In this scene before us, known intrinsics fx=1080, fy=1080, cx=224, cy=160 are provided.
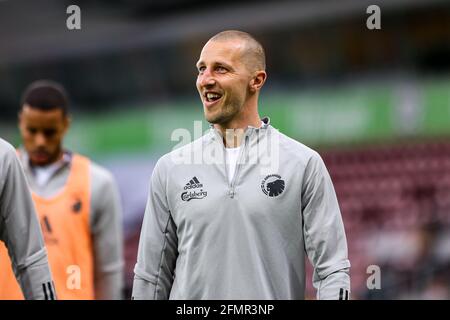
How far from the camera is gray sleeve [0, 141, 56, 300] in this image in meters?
→ 4.54

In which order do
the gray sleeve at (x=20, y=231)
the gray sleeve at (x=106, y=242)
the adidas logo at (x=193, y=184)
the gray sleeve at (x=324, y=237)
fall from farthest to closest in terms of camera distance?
the gray sleeve at (x=106, y=242) < the gray sleeve at (x=20, y=231) < the adidas logo at (x=193, y=184) < the gray sleeve at (x=324, y=237)

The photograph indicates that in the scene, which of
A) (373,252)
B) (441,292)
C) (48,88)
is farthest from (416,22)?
(48,88)

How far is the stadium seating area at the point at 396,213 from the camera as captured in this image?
14922 mm

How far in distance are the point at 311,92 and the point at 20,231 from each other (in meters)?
15.5

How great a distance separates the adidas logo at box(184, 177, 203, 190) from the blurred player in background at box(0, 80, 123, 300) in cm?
218

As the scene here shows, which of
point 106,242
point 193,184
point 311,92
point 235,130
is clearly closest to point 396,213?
point 311,92

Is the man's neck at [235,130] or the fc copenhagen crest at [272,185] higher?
the man's neck at [235,130]

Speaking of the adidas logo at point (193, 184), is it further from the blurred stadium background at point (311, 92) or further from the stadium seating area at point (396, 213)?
the stadium seating area at point (396, 213)

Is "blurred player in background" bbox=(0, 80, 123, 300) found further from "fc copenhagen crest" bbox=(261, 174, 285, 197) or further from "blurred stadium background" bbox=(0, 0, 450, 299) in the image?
"blurred stadium background" bbox=(0, 0, 450, 299)

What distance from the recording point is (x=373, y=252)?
16.5 metres

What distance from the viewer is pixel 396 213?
17547 millimetres

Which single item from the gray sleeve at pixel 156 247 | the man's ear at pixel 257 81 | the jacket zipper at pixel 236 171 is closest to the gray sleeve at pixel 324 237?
the jacket zipper at pixel 236 171

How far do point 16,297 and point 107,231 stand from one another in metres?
0.96
